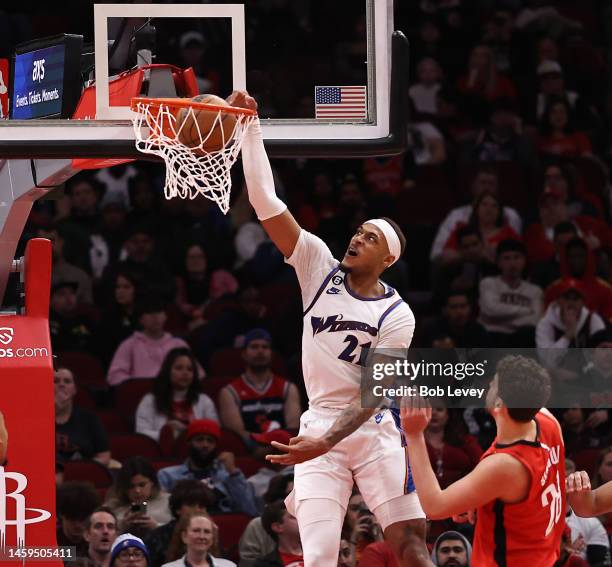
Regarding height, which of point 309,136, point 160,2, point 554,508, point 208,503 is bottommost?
point 208,503

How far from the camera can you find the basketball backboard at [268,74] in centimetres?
749

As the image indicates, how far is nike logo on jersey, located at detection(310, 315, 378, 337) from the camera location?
7.65 meters

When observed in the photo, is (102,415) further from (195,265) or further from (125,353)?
(195,265)

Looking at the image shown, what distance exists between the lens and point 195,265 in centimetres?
1309

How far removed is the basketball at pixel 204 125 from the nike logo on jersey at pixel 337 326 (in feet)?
3.48

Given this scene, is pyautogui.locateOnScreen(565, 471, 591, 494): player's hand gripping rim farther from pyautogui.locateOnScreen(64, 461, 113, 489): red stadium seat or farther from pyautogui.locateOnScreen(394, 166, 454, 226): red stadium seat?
pyautogui.locateOnScreen(394, 166, 454, 226): red stadium seat

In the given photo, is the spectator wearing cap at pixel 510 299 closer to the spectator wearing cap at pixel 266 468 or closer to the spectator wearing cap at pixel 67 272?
the spectator wearing cap at pixel 266 468

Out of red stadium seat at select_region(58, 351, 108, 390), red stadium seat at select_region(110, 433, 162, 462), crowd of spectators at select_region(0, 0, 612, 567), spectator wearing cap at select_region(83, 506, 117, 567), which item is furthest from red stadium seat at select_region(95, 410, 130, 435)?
spectator wearing cap at select_region(83, 506, 117, 567)

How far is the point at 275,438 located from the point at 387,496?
3134mm

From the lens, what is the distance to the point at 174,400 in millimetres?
11219

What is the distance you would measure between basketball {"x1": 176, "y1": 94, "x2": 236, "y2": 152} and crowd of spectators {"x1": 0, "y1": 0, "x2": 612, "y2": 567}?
474 millimetres

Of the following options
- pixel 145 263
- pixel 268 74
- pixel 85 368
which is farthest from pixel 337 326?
pixel 145 263

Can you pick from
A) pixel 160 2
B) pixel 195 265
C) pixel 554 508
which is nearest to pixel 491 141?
pixel 195 265

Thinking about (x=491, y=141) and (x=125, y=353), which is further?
(x=491, y=141)
